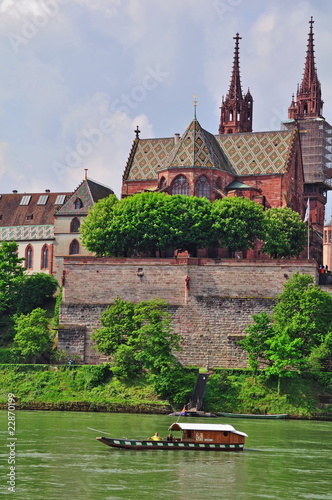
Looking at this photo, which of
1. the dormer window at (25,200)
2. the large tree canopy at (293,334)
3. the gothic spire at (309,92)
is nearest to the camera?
the large tree canopy at (293,334)

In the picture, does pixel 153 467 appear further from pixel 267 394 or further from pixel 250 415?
pixel 267 394

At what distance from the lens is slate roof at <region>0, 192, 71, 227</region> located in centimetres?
11950

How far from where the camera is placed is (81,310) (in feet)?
303

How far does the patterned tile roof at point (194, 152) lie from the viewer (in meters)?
110

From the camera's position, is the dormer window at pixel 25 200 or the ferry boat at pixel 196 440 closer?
the ferry boat at pixel 196 440

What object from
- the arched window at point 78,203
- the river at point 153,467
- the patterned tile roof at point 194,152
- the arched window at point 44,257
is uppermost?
the patterned tile roof at point 194,152

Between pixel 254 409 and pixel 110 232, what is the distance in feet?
79.3

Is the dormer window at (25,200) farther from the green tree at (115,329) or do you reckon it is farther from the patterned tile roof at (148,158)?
the green tree at (115,329)

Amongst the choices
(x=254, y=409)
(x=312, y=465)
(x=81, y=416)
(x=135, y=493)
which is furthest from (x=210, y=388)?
(x=135, y=493)

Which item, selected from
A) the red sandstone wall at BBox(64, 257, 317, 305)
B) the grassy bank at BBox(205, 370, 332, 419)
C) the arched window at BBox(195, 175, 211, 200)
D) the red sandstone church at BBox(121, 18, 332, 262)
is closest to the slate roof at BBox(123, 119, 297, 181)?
the red sandstone church at BBox(121, 18, 332, 262)

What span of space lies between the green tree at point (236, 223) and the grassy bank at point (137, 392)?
16.8m

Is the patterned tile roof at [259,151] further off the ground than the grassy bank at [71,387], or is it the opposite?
the patterned tile roof at [259,151]

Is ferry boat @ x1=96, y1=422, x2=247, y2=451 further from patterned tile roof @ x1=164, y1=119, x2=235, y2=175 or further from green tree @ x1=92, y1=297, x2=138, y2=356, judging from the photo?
patterned tile roof @ x1=164, y1=119, x2=235, y2=175

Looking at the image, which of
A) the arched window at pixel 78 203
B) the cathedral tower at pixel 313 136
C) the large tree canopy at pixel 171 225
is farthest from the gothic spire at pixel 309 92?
the large tree canopy at pixel 171 225
